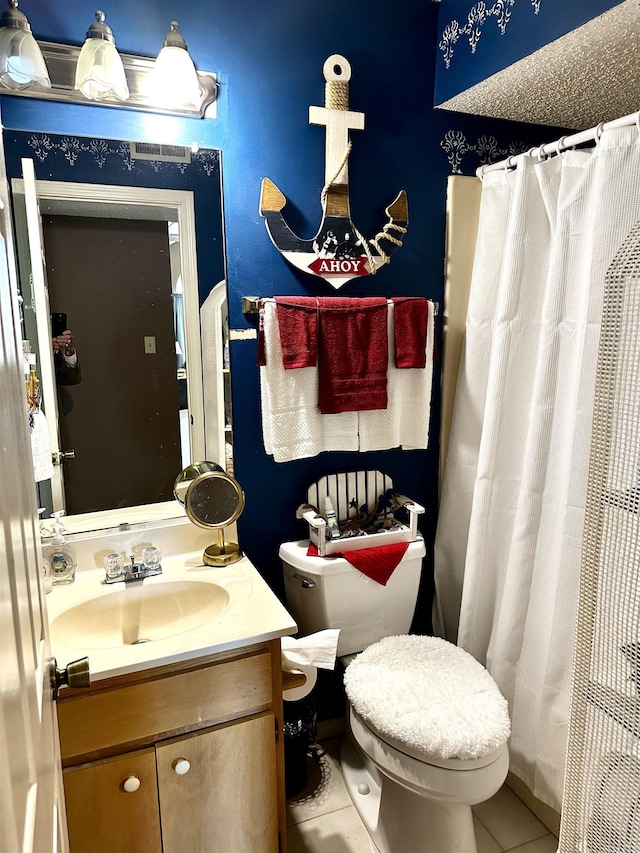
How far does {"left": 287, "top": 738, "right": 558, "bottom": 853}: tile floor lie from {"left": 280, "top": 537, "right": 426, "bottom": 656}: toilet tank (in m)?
0.46

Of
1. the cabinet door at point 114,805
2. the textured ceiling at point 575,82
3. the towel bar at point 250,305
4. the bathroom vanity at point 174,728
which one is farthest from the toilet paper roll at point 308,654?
the textured ceiling at point 575,82

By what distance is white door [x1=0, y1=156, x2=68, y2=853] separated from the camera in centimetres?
49

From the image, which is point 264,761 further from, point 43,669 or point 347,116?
point 347,116

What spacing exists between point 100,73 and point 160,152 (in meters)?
0.22

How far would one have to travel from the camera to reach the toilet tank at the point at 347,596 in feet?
5.74

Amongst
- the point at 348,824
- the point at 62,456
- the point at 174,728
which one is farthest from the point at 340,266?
the point at 348,824

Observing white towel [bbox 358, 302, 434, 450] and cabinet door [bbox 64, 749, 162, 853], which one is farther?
white towel [bbox 358, 302, 434, 450]

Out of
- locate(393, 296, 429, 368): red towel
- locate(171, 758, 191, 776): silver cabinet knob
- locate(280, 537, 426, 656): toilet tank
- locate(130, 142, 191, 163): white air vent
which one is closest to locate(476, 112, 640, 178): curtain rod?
locate(393, 296, 429, 368): red towel

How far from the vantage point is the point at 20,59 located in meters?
1.29

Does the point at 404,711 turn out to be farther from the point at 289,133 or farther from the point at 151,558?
the point at 289,133

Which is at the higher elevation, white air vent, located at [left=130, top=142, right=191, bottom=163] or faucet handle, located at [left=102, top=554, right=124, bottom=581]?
white air vent, located at [left=130, top=142, right=191, bottom=163]

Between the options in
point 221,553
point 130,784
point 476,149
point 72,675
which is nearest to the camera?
point 72,675

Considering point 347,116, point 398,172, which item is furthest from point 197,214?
point 398,172

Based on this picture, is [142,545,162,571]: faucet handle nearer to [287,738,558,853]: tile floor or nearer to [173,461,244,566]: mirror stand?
[173,461,244,566]: mirror stand
